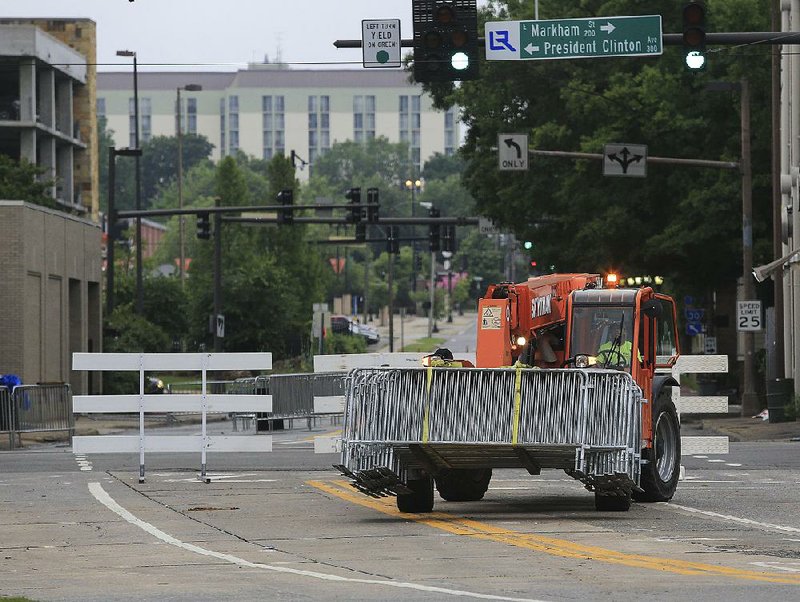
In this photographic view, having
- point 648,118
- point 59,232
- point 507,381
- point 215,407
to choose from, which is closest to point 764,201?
point 648,118

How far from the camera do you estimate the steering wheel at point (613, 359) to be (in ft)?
61.8

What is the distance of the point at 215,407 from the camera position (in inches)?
862

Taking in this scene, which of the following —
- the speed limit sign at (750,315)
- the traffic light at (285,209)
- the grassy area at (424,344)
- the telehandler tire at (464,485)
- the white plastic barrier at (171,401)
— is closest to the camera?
the telehandler tire at (464,485)

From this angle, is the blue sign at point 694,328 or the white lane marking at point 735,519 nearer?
the white lane marking at point 735,519

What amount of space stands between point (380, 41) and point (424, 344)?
8100 cm

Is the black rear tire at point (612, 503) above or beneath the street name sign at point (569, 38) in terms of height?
beneath

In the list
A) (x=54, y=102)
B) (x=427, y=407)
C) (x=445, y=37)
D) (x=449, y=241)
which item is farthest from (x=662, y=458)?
(x=54, y=102)

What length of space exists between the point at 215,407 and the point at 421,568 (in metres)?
9.13

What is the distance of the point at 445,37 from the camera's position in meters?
25.6

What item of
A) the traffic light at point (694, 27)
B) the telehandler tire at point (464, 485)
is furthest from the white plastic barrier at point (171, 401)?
the traffic light at point (694, 27)

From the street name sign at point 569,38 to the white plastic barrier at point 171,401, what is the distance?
808cm

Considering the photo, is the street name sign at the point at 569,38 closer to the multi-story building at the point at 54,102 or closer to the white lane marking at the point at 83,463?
the white lane marking at the point at 83,463

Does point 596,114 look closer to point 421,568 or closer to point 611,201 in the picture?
point 611,201

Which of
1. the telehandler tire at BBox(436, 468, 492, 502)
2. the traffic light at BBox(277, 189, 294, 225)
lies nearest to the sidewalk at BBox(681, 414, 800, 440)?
the traffic light at BBox(277, 189, 294, 225)
